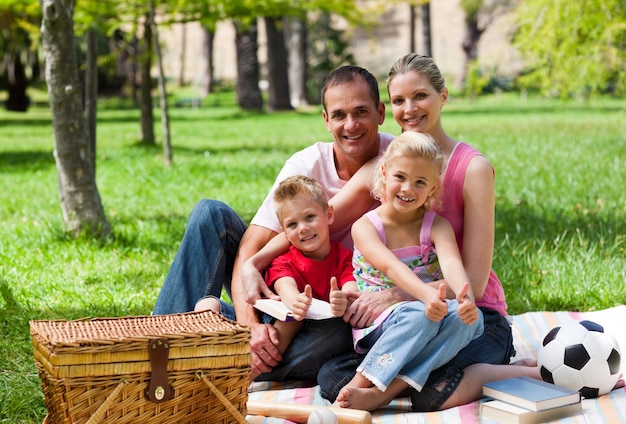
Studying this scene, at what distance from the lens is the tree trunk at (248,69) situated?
25016mm

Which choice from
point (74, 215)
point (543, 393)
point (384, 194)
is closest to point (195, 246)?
point (384, 194)

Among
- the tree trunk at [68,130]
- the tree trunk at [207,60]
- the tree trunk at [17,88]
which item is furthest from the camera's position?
the tree trunk at [207,60]

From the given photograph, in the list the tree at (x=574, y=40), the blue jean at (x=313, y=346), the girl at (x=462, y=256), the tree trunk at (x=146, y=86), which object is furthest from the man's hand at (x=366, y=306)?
the tree trunk at (x=146, y=86)

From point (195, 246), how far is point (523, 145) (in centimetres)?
956

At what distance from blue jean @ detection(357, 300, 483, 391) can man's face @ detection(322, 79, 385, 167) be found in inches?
33.4

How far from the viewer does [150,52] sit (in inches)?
528

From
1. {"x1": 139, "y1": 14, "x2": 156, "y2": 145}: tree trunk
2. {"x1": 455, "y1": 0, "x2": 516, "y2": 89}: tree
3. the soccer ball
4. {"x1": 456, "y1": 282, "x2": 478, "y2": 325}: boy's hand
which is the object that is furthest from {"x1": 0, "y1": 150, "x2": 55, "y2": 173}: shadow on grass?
{"x1": 455, "y1": 0, "x2": 516, "y2": 89}: tree

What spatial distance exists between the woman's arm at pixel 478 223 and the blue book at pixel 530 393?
365mm

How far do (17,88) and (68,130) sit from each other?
2082 centimetres

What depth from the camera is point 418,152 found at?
3.44 meters

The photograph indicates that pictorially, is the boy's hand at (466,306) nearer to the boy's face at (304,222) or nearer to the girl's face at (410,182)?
the girl's face at (410,182)

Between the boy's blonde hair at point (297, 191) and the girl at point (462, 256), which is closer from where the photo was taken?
the girl at point (462, 256)

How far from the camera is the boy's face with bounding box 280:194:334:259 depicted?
3.72 metres

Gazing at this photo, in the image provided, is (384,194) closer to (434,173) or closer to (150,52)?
(434,173)
